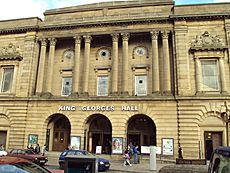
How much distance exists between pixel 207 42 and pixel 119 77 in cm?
1139

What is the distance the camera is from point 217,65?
2781 cm

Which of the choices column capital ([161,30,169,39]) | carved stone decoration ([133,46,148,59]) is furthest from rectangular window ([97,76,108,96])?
column capital ([161,30,169,39])

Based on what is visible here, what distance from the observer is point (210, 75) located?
91.3ft

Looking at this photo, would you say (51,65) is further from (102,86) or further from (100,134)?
(100,134)

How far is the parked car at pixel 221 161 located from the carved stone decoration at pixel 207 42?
24.2 m

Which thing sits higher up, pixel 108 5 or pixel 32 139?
pixel 108 5

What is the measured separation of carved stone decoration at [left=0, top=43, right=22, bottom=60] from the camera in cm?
3259

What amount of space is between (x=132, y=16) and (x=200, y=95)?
13.2m

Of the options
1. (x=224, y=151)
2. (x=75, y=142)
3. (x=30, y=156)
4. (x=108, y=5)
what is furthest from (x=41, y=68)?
A: (x=224, y=151)

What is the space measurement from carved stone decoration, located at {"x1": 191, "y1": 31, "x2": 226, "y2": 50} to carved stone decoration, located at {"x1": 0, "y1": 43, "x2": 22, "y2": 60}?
22949 mm

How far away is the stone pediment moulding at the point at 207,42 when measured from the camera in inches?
1093

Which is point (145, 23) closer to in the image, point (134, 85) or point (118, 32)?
point (118, 32)

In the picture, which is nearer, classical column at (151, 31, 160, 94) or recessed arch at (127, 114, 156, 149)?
classical column at (151, 31, 160, 94)

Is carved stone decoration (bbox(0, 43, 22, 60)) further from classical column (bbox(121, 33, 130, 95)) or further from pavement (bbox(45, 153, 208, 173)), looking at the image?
pavement (bbox(45, 153, 208, 173))
